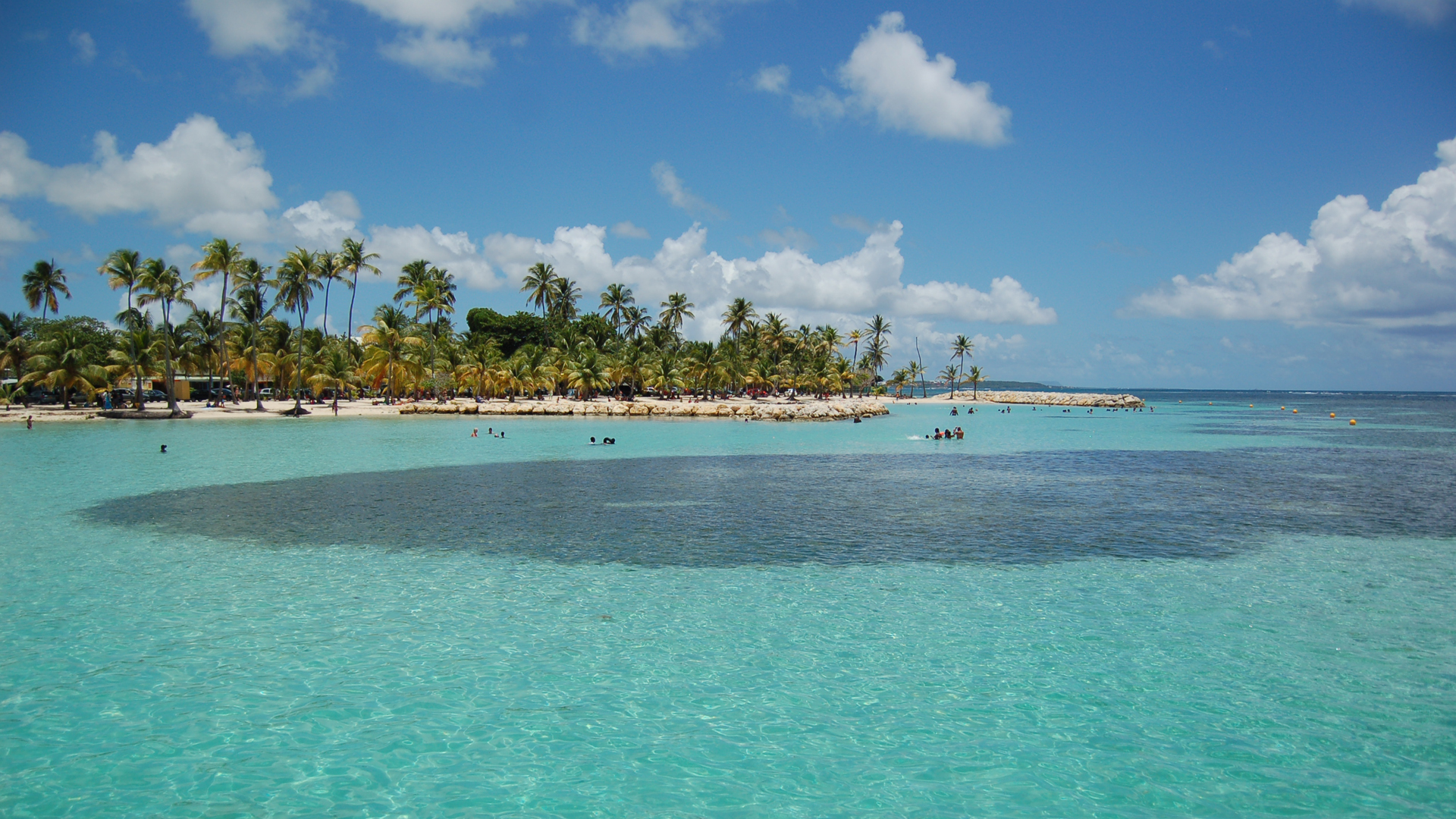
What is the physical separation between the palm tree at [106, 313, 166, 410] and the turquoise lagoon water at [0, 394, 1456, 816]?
46488 millimetres

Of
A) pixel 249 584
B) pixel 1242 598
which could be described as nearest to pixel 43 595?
pixel 249 584

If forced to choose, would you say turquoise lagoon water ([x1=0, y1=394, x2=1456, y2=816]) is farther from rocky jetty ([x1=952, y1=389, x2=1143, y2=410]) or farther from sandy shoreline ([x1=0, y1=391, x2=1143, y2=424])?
rocky jetty ([x1=952, y1=389, x2=1143, y2=410])

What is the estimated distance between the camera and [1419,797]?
6539 mm

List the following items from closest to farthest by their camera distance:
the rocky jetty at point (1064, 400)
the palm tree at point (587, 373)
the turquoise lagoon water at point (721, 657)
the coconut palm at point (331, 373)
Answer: the turquoise lagoon water at point (721, 657)
the coconut palm at point (331, 373)
the palm tree at point (587, 373)
the rocky jetty at point (1064, 400)

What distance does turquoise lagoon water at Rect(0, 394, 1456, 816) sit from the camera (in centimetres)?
677

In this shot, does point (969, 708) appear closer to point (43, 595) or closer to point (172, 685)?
point (172, 685)

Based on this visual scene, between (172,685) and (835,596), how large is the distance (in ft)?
28.6

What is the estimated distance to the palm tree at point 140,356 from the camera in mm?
58688

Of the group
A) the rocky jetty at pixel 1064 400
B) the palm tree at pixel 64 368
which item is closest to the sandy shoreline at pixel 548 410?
the palm tree at pixel 64 368

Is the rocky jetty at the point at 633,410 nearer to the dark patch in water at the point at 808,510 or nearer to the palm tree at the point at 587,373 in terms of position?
the palm tree at the point at 587,373

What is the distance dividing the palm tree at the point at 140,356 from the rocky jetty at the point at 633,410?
19178 millimetres

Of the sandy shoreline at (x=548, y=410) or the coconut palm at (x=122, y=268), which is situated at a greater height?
the coconut palm at (x=122, y=268)

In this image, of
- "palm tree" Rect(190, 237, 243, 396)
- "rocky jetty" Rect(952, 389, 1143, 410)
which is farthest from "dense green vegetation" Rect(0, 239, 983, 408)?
"rocky jetty" Rect(952, 389, 1143, 410)

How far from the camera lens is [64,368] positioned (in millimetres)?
60875
